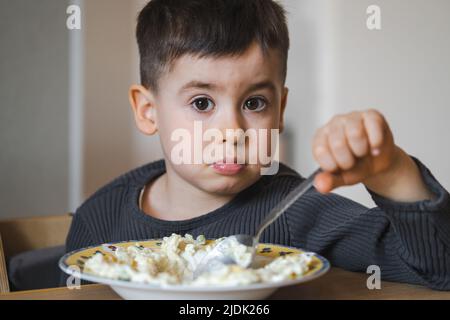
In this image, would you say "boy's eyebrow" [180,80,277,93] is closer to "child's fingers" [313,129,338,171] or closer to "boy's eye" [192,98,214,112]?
"boy's eye" [192,98,214,112]

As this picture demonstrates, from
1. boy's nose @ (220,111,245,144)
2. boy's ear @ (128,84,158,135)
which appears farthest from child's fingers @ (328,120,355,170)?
boy's ear @ (128,84,158,135)

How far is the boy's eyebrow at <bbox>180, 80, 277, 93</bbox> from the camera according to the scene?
0.82 meters

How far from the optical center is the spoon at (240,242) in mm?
591

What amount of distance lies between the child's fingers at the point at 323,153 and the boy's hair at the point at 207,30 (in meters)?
0.32

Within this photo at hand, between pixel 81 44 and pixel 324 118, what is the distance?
106 centimetres

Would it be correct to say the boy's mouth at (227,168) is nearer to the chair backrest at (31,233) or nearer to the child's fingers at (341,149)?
the child's fingers at (341,149)

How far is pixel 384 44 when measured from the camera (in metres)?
2.21

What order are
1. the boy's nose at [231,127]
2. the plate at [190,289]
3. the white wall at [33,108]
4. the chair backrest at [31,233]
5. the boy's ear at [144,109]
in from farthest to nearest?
the white wall at [33,108]
the chair backrest at [31,233]
the boy's ear at [144,109]
the boy's nose at [231,127]
the plate at [190,289]

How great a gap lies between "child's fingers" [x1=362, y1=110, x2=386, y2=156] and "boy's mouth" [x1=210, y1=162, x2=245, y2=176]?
1.06ft

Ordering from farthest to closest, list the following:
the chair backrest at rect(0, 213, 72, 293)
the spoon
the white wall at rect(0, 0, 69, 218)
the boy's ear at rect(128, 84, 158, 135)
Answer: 1. the white wall at rect(0, 0, 69, 218)
2. the chair backrest at rect(0, 213, 72, 293)
3. the boy's ear at rect(128, 84, 158, 135)
4. the spoon

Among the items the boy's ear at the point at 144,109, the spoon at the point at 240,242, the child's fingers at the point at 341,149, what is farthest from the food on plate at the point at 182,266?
the boy's ear at the point at 144,109
